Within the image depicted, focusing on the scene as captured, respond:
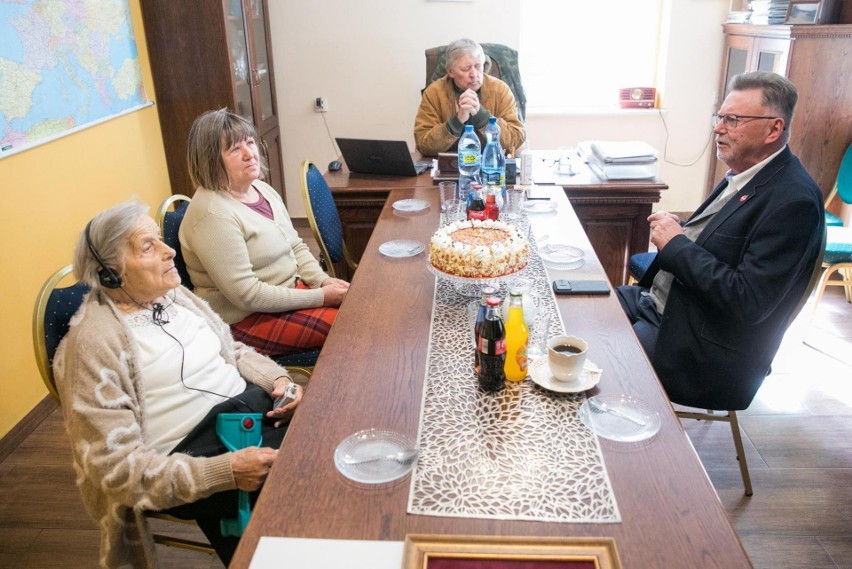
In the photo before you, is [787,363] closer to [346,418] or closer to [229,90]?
[346,418]

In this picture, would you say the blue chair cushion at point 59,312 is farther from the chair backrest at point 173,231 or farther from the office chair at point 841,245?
the office chair at point 841,245

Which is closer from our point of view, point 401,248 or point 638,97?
point 401,248

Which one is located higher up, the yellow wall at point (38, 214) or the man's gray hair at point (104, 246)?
the man's gray hair at point (104, 246)

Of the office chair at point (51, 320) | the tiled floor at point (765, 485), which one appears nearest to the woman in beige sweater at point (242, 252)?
the office chair at point (51, 320)

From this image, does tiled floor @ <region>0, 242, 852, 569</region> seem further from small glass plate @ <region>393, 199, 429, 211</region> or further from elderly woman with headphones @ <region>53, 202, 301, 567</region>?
small glass plate @ <region>393, 199, 429, 211</region>

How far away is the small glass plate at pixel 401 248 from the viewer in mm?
2203

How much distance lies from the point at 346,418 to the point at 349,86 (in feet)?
12.2

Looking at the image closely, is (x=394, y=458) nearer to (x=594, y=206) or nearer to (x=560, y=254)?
(x=560, y=254)

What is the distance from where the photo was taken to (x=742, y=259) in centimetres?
179

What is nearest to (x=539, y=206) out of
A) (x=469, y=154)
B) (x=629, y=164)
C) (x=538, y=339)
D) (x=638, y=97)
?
(x=469, y=154)

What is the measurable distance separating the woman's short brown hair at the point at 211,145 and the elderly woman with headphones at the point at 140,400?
553 mm

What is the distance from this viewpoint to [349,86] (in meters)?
4.62

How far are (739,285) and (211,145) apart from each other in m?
1.60

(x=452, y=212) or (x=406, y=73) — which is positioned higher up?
(x=406, y=73)
